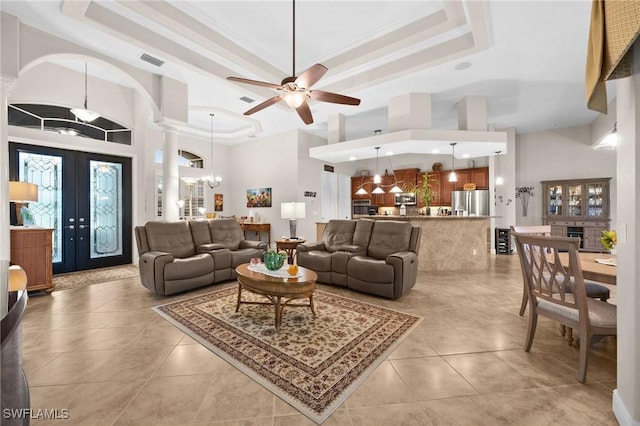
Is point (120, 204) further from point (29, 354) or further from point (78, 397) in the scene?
point (78, 397)

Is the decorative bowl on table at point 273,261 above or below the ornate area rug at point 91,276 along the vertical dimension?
above

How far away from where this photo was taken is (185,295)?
3783mm

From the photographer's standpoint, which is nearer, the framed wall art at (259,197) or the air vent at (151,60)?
the air vent at (151,60)

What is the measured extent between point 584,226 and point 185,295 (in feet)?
30.8

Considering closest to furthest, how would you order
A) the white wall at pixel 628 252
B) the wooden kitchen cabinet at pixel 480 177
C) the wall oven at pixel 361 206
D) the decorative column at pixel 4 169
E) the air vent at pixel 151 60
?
the white wall at pixel 628 252 < the decorative column at pixel 4 169 < the air vent at pixel 151 60 < the wooden kitchen cabinet at pixel 480 177 < the wall oven at pixel 361 206

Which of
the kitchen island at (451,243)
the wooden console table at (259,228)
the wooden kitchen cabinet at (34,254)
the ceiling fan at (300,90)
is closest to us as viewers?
the ceiling fan at (300,90)

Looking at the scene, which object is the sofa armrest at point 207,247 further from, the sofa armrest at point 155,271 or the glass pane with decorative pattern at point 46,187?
the glass pane with decorative pattern at point 46,187

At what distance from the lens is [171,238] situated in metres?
4.35

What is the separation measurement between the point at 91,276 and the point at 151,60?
3.89m

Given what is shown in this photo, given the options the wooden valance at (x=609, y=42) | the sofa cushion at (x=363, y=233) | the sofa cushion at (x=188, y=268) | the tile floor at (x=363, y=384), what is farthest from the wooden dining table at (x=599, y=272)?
the sofa cushion at (x=188, y=268)

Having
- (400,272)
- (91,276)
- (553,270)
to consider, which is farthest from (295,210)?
(553,270)

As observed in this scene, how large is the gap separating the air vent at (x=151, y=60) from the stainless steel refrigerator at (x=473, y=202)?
7.32m

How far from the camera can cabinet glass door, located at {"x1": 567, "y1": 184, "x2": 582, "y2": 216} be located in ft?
23.6

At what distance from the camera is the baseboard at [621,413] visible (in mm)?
1452
